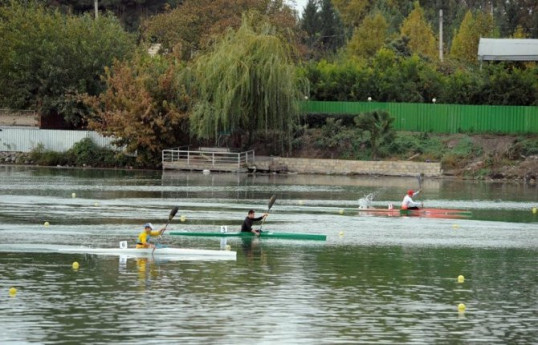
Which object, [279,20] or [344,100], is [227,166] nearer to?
[344,100]

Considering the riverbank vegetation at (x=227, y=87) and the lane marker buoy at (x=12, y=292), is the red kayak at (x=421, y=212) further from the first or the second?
the lane marker buoy at (x=12, y=292)

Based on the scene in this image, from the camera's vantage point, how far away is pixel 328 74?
84.3 m

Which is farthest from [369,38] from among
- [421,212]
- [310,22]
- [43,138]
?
[421,212]

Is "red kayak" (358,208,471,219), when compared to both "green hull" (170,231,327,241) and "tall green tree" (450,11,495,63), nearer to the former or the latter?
"green hull" (170,231,327,241)

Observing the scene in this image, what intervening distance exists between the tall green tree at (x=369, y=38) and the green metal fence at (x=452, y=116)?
30.7m

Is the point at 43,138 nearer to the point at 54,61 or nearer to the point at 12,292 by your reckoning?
the point at 54,61

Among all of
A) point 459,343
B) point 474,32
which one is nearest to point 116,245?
point 459,343

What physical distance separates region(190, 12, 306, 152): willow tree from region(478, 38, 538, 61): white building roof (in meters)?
18.6

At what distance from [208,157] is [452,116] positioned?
1586cm

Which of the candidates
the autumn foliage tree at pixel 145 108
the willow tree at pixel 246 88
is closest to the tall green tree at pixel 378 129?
the willow tree at pixel 246 88

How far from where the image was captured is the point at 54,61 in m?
83.1

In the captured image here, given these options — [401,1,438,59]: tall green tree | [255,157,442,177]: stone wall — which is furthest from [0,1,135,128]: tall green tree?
[401,1,438,59]: tall green tree

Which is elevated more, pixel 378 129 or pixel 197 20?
pixel 197 20

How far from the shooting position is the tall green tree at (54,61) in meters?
83.1
